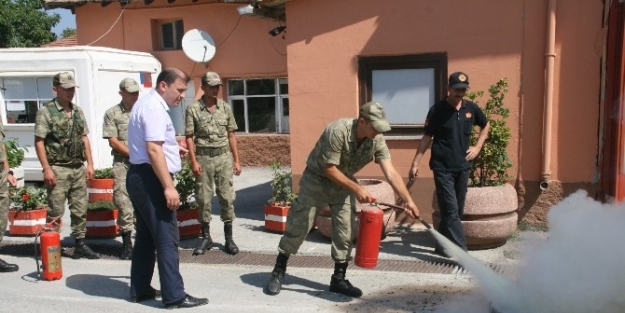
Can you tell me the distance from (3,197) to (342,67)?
4.39m

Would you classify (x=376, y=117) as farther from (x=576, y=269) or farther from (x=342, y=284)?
(x=576, y=269)

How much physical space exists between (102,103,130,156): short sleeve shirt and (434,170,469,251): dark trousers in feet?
11.5

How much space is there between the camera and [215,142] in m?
6.57

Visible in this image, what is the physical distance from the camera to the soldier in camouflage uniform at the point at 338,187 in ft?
16.1

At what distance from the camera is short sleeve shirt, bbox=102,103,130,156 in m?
6.55

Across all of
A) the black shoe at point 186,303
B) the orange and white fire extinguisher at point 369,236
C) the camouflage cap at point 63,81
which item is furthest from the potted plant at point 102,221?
the orange and white fire extinguisher at point 369,236

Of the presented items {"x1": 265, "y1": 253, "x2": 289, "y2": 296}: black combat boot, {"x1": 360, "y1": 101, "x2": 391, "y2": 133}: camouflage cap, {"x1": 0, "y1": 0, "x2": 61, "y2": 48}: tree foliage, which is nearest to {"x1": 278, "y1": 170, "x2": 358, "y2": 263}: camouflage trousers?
{"x1": 265, "y1": 253, "x2": 289, "y2": 296}: black combat boot

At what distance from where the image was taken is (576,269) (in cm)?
387

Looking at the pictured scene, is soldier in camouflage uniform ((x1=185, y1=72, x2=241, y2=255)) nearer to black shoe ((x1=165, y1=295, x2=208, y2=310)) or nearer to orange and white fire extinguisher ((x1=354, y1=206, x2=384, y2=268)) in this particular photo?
black shoe ((x1=165, y1=295, x2=208, y2=310))

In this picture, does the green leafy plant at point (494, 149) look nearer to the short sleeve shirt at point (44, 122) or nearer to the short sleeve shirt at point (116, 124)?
the short sleeve shirt at point (116, 124)

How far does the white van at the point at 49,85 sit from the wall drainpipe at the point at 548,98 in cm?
806

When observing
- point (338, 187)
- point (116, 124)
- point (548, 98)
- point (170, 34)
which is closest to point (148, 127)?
point (338, 187)

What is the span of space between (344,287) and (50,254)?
285 centimetres

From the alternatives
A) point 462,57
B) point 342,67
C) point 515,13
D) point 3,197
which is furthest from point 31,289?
point 515,13
